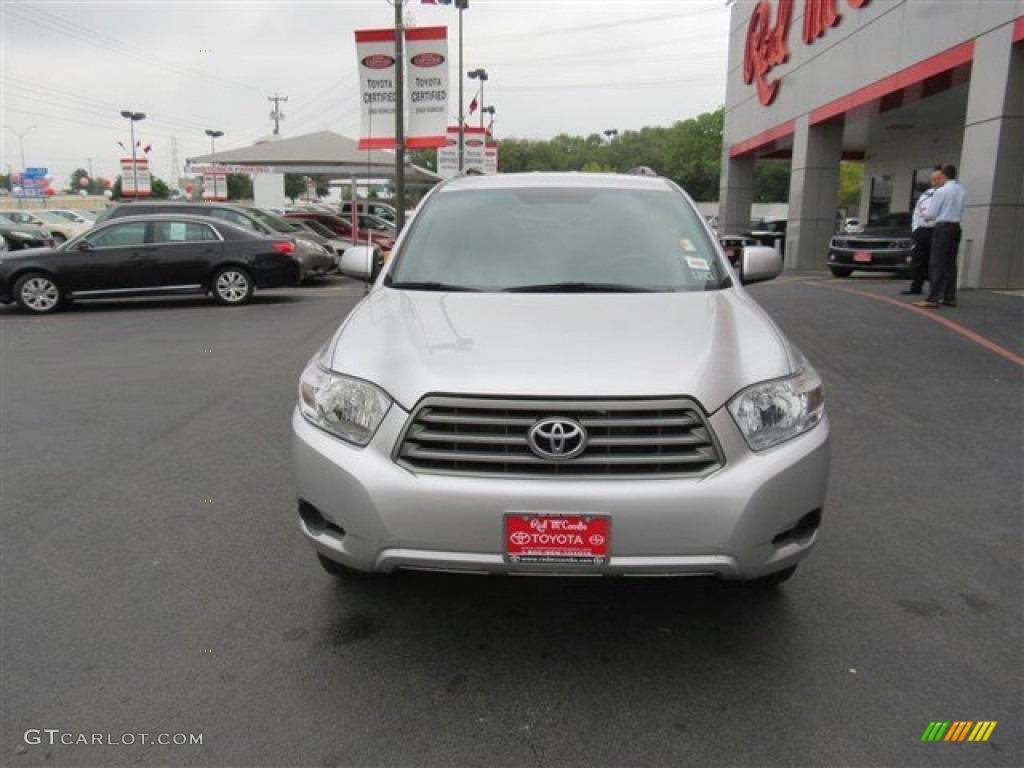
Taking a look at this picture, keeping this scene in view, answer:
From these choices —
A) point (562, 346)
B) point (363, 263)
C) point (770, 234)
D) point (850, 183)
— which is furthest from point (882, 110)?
point (850, 183)

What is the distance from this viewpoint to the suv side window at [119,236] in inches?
526

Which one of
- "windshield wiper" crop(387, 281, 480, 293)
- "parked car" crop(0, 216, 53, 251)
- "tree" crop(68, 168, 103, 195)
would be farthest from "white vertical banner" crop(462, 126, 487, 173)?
"tree" crop(68, 168, 103, 195)

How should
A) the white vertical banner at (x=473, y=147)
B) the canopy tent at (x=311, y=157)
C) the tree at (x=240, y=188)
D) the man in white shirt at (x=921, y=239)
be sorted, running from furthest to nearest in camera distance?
the tree at (x=240, y=188) → the white vertical banner at (x=473, y=147) → the canopy tent at (x=311, y=157) → the man in white shirt at (x=921, y=239)

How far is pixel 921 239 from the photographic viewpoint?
11.6 m

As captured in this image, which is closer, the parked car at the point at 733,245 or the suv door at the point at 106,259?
the parked car at the point at 733,245

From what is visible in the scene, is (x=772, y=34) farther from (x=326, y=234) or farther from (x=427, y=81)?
(x=326, y=234)

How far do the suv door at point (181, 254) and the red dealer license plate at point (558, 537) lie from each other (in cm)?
1241

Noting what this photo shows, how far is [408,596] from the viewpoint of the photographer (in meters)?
3.42

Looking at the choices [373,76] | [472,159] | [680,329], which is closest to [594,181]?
[680,329]

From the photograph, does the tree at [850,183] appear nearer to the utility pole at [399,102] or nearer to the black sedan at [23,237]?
the utility pole at [399,102]

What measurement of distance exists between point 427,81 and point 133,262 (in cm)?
750

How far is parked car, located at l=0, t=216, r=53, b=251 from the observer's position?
2370 cm

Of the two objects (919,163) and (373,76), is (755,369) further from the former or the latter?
(919,163)

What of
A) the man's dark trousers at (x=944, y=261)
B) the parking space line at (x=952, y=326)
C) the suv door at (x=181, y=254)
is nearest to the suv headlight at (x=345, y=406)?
the parking space line at (x=952, y=326)
